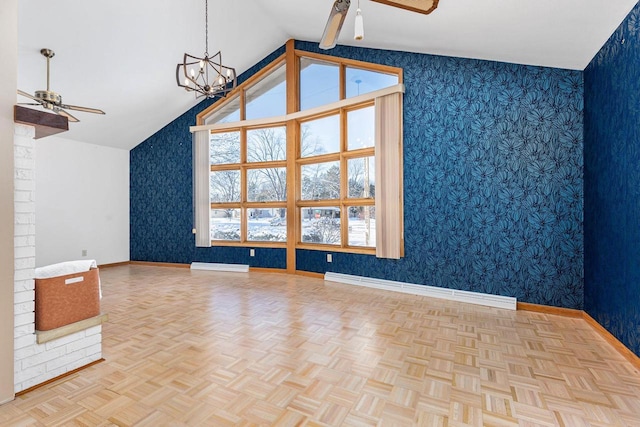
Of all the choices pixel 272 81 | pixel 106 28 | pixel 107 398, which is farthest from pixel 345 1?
pixel 272 81

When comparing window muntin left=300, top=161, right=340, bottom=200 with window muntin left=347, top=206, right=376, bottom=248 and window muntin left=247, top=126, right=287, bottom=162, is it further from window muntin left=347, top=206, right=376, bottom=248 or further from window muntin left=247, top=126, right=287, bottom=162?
window muntin left=247, top=126, right=287, bottom=162

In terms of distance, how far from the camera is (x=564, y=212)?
3.54 metres

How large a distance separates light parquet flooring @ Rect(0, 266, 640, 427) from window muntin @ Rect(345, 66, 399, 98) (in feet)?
10.9

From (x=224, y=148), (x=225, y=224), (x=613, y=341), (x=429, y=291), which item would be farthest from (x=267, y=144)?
(x=613, y=341)

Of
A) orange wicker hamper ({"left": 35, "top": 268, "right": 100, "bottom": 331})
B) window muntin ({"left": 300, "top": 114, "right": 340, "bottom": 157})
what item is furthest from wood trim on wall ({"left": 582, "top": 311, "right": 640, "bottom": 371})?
orange wicker hamper ({"left": 35, "top": 268, "right": 100, "bottom": 331})

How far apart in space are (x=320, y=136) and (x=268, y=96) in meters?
1.53

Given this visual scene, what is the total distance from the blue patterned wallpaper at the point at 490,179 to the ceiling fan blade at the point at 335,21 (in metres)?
2.21

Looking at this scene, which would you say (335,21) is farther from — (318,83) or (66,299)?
(318,83)

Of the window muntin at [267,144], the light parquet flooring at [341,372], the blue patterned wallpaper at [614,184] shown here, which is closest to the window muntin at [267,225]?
the window muntin at [267,144]

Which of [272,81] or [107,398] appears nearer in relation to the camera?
[107,398]

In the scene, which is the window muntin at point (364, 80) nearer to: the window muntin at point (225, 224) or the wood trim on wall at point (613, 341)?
the window muntin at point (225, 224)

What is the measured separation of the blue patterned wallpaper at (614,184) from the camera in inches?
97.1

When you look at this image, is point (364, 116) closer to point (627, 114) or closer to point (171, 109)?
point (627, 114)

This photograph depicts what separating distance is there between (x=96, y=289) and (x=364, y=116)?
4236mm
